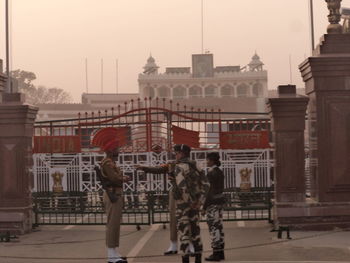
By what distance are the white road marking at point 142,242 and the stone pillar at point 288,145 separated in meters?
2.42

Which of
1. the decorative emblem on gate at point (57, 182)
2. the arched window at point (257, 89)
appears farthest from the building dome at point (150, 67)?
the decorative emblem on gate at point (57, 182)

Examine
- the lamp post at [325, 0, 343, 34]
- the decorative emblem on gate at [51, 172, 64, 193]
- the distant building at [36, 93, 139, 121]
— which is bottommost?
the decorative emblem on gate at [51, 172, 64, 193]

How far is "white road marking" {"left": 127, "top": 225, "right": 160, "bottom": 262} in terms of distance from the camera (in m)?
12.0

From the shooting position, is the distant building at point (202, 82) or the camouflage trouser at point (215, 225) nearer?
the camouflage trouser at point (215, 225)

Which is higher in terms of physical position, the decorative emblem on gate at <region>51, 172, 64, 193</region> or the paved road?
the decorative emblem on gate at <region>51, 172, 64, 193</region>

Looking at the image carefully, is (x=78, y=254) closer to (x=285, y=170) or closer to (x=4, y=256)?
(x=4, y=256)

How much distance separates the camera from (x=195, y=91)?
139375 mm

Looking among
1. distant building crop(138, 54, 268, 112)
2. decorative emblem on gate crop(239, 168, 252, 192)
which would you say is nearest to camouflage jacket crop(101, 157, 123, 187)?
decorative emblem on gate crop(239, 168, 252, 192)

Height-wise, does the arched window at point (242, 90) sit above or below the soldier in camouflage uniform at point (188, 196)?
above

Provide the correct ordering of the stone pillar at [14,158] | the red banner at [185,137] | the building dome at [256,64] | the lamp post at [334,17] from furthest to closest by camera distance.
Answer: the building dome at [256,64] → the red banner at [185,137] → the stone pillar at [14,158] → the lamp post at [334,17]

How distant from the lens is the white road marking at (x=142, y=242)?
39.3ft

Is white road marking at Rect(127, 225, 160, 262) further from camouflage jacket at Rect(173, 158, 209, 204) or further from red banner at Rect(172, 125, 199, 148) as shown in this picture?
red banner at Rect(172, 125, 199, 148)

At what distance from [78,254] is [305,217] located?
4.37 metres

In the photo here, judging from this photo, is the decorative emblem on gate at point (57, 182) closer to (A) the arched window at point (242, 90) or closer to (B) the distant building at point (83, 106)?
(B) the distant building at point (83, 106)
